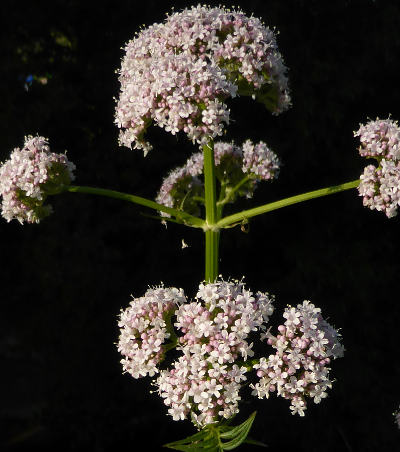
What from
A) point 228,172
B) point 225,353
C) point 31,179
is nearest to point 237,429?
point 225,353

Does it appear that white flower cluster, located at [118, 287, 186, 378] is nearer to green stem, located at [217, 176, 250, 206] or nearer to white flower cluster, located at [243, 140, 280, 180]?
green stem, located at [217, 176, 250, 206]

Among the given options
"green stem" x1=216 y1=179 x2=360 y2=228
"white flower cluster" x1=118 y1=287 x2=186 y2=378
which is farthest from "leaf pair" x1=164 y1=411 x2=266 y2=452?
"green stem" x1=216 y1=179 x2=360 y2=228

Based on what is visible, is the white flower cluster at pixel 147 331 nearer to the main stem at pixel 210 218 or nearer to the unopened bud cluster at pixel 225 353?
the unopened bud cluster at pixel 225 353

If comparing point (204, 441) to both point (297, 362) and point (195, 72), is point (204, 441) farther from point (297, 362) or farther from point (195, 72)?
point (195, 72)

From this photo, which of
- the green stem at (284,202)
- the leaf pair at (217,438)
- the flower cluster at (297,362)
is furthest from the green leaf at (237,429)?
the green stem at (284,202)

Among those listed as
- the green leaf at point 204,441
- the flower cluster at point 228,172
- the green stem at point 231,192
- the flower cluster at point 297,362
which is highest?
the flower cluster at point 228,172

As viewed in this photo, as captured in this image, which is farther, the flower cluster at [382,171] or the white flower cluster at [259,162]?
the white flower cluster at [259,162]

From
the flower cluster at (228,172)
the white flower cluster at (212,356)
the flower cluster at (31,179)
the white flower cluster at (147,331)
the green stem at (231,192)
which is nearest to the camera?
the white flower cluster at (212,356)
